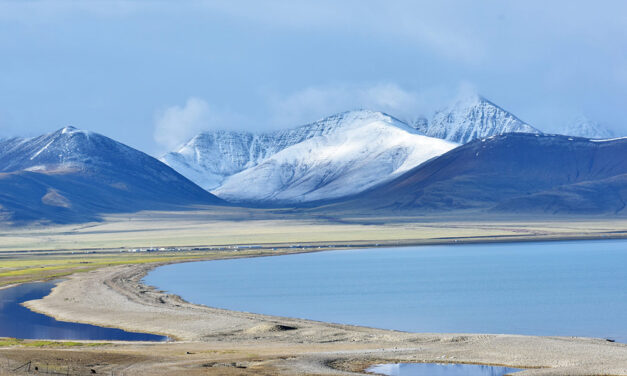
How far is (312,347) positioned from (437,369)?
821 centimetres

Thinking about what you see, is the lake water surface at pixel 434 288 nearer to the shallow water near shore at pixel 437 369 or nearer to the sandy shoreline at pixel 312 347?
the sandy shoreline at pixel 312 347

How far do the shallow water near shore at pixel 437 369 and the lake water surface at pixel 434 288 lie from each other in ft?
41.2

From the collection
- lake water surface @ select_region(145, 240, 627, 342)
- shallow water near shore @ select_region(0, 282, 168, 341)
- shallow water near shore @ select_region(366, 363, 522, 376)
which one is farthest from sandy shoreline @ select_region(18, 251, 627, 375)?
lake water surface @ select_region(145, 240, 627, 342)

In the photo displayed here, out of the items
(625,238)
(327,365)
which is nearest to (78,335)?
(327,365)

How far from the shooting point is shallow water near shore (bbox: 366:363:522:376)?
140ft

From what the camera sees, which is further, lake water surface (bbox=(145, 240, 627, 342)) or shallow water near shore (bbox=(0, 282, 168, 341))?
lake water surface (bbox=(145, 240, 627, 342))

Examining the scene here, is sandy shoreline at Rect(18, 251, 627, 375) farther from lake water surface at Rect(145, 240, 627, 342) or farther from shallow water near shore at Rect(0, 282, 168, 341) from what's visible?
lake water surface at Rect(145, 240, 627, 342)

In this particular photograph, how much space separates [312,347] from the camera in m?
49.9

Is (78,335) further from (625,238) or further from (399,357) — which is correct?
(625,238)

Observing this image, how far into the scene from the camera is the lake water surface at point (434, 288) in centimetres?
6200

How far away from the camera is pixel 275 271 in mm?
115125

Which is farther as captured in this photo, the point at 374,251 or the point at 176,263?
the point at 374,251

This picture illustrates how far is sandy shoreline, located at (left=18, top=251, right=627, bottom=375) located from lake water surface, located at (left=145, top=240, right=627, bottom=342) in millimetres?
5972

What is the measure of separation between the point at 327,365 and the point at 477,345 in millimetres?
8423
